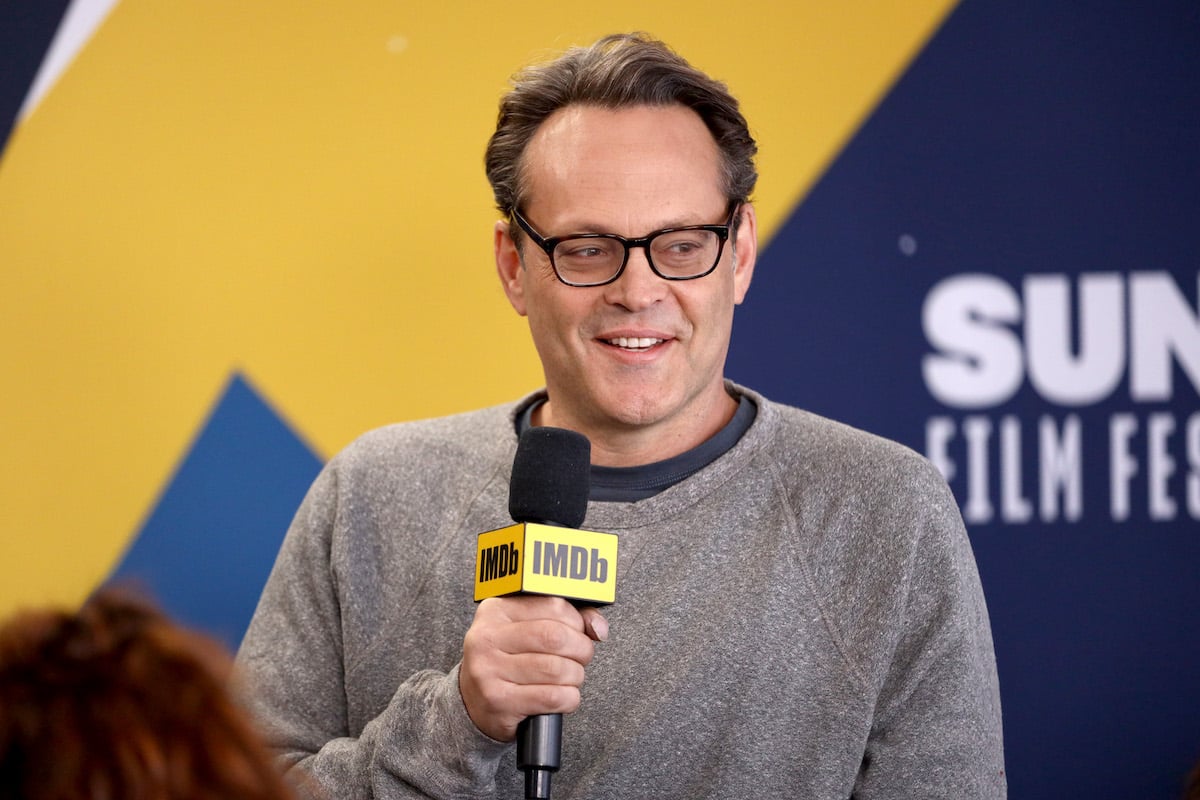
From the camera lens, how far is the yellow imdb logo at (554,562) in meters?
1.15

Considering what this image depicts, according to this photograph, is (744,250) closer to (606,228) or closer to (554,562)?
(606,228)

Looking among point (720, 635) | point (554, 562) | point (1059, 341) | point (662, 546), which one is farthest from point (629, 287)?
point (1059, 341)

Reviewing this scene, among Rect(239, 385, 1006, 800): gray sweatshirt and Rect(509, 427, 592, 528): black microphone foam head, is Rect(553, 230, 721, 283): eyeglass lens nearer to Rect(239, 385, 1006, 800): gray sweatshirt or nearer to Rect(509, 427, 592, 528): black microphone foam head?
Rect(239, 385, 1006, 800): gray sweatshirt

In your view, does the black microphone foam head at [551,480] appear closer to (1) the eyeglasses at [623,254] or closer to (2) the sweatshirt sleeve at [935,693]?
(1) the eyeglasses at [623,254]

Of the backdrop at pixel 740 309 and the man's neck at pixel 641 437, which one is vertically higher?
the backdrop at pixel 740 309

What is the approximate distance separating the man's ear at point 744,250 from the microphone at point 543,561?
25.7 inches

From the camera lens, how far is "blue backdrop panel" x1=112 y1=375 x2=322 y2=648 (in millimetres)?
2539

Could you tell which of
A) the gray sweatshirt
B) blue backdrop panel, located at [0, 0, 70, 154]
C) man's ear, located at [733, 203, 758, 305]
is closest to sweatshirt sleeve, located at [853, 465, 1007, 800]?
the gray sweatshirt

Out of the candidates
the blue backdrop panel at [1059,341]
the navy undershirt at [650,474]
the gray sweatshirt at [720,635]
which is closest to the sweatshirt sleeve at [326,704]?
the gray sweatshirt at [720,635]

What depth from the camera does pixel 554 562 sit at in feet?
3.79

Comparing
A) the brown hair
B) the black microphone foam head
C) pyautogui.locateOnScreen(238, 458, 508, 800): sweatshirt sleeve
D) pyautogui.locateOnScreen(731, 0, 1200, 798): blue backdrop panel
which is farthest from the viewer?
pyautogui.locateOnScreen(731, 0, 1200, 798): blue backdrop panel

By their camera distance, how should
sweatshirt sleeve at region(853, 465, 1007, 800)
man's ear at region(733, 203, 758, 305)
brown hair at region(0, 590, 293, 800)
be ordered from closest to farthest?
1. brown hair at region(0, 590, 293, 800)
2. sweatshirt sleeve at region(853, 465, 1007, 800)
3. man's ear at region(733, 203, 758, 305)

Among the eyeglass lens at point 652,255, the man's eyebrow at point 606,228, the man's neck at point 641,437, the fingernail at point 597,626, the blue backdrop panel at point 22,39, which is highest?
the blue backdrop panel at point 22,39

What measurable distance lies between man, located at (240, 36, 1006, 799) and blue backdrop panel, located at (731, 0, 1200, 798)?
53 cm
